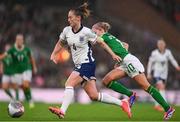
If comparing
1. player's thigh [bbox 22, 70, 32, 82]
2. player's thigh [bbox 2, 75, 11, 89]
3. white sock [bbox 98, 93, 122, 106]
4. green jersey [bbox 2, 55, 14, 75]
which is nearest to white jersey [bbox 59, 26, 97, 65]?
white sock [bbox 98, 93, 122, 106]

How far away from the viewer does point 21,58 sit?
70.3ft

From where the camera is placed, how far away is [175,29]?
33.4m

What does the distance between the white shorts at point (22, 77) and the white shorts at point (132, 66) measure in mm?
6114

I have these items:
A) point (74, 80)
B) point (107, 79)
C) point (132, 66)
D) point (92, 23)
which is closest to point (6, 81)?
point (107, 79)

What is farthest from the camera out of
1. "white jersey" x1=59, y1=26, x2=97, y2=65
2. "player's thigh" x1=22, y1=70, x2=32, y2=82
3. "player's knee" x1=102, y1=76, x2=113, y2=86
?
"player's thigh" x1=22, y1=70, x2=32, y2=82

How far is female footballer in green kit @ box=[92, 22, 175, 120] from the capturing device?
15469mm

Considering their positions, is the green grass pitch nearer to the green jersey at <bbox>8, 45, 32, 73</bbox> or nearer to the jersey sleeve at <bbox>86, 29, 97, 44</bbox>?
the jersey sleeve at <bbox>86, 29, 97, 44</bbox>

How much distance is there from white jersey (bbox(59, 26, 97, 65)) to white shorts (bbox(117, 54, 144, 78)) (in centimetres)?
134

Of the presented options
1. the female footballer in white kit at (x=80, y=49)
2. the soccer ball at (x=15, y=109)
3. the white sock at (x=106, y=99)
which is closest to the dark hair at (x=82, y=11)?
the female footballer in white kit at (x=80, y=49)

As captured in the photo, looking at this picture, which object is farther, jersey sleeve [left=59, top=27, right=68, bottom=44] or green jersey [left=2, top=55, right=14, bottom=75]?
green jersey [left=2, top=55, right=14, bottom=75]

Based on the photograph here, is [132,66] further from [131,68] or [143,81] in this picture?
[143,81]

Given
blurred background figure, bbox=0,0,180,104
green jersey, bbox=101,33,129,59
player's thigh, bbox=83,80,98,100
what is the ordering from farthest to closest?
1. blurred background figure, bbox=0,0,180,104
2. green jersey, bbox=101,33,129,59
3. player's thigh, bbox=83,80,98,100

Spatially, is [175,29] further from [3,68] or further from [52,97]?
[3,68]

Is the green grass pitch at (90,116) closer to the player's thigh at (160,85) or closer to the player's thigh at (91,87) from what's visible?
the player's thigh at (91,87)
